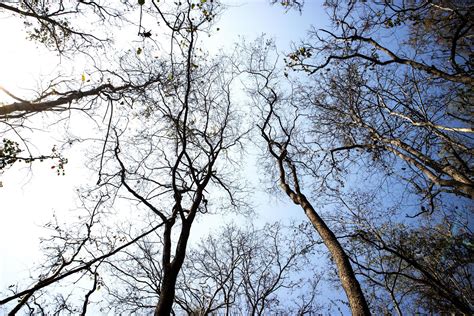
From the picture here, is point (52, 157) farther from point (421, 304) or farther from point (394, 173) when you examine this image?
point (421, 304)

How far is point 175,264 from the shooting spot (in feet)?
17.4

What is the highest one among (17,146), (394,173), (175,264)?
(394,173)

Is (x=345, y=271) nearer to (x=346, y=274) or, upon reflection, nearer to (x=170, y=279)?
(x=346, y=274)

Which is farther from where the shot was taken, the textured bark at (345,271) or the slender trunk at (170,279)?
the slender trunk at (170,279)

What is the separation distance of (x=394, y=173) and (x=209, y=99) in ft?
22.8

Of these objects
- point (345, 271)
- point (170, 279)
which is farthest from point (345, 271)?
point (170, 279)

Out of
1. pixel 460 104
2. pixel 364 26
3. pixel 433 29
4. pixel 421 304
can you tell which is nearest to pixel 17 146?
pixel 364 26

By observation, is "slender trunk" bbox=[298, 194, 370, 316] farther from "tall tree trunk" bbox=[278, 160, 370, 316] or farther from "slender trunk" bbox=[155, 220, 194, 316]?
"slender trunk" bbox=[155, 220, 194, 316]

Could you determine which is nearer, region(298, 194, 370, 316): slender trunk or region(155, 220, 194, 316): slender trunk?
region(298, 194, 370, 316): slender trunk

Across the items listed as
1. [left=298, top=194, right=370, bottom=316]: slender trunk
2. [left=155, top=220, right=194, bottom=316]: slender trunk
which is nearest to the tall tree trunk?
[left=298, top=194, right=370, bottom=316]: slender trunk

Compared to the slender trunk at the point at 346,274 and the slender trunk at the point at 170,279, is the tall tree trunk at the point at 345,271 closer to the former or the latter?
the slender trunk at the point at 346,274

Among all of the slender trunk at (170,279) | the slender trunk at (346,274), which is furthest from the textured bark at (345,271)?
the slender trunk at (170,279)

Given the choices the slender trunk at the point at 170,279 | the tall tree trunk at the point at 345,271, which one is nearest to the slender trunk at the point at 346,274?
the tall tree trunk at the point at 345,271

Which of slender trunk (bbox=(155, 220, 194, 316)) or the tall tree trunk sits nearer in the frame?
the tall tree trunk
